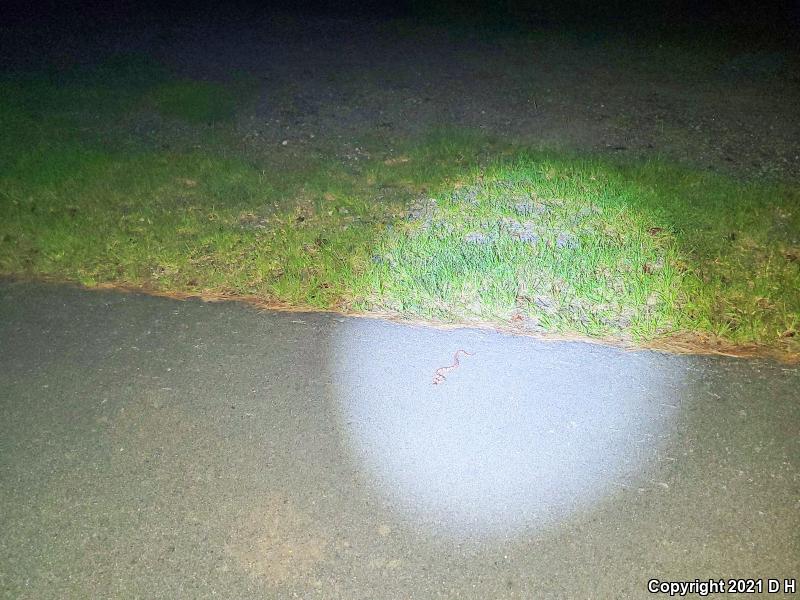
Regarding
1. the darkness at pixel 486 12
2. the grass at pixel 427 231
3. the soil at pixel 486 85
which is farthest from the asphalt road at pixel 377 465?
the darkness at pixel 486 12

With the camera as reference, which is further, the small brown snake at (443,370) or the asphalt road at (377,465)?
the small brown snake at (443,370)

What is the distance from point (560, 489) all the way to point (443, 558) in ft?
2.08

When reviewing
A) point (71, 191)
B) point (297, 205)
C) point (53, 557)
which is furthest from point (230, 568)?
point (71, 191)

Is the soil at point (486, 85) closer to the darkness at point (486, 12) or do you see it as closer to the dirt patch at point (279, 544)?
the darkness at point (486, 12)

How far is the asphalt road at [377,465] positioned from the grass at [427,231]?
44 centimetres

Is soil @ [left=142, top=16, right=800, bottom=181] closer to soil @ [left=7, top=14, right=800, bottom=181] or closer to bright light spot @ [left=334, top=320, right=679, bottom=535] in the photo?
soil @ [left=7, top=14, right=800, bottom=181]

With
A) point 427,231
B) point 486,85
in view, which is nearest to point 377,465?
point 427,231

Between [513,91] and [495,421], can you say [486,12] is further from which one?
[495,421]

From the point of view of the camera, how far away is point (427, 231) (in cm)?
527

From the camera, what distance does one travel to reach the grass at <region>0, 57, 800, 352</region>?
4242 mm

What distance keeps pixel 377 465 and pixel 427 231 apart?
2.54 meters

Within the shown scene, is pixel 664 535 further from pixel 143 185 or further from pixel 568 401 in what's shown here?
pixel 143 185

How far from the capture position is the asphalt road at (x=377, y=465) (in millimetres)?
2672

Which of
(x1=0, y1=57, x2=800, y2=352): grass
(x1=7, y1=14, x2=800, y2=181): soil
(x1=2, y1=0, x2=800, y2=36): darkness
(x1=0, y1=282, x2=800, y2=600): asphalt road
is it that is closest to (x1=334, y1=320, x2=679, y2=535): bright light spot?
(x1=0, y1=282, x2=800, y2=600): asphalt road
